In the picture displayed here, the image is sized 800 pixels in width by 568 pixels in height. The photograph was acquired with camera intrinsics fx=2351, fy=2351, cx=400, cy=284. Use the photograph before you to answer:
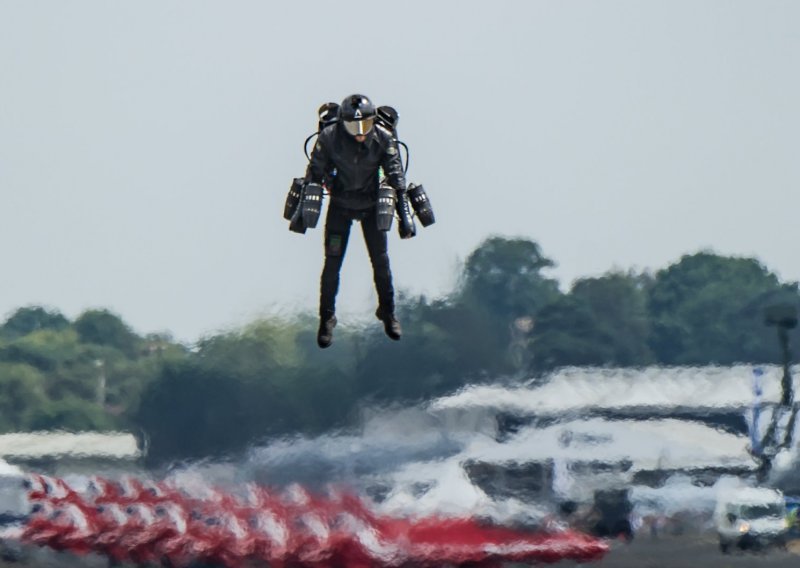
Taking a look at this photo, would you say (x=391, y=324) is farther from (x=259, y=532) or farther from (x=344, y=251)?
(x=259, y=532)

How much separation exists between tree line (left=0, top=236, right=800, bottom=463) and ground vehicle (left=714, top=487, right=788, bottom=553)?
4093 mm

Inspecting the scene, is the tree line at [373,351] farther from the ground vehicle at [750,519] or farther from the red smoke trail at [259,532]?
the ground vehicle at [750,519]

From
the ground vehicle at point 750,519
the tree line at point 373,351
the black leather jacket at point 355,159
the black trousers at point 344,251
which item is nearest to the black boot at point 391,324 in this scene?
the black trousers at point 344,251

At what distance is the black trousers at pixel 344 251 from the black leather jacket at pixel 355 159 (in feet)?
1.44

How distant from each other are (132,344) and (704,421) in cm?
1456

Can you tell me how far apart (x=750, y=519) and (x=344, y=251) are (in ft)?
76.4

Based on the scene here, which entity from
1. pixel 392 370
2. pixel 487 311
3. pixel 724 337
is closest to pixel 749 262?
pixel 724 337

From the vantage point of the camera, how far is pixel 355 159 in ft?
98.7

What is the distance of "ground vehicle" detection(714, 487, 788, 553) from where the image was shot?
169 ft

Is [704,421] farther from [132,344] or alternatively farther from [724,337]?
[132,344]

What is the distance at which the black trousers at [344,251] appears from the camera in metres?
30.7

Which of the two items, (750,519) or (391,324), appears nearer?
(391,324)

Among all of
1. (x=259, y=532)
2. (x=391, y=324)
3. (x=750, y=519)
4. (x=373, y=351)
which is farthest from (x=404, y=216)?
(x=750, y=519)

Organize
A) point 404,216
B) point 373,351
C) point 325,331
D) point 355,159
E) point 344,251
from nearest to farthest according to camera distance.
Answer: point 404,216 → point 355,159 → point 325,331 → point 344,251 → point 373,351
